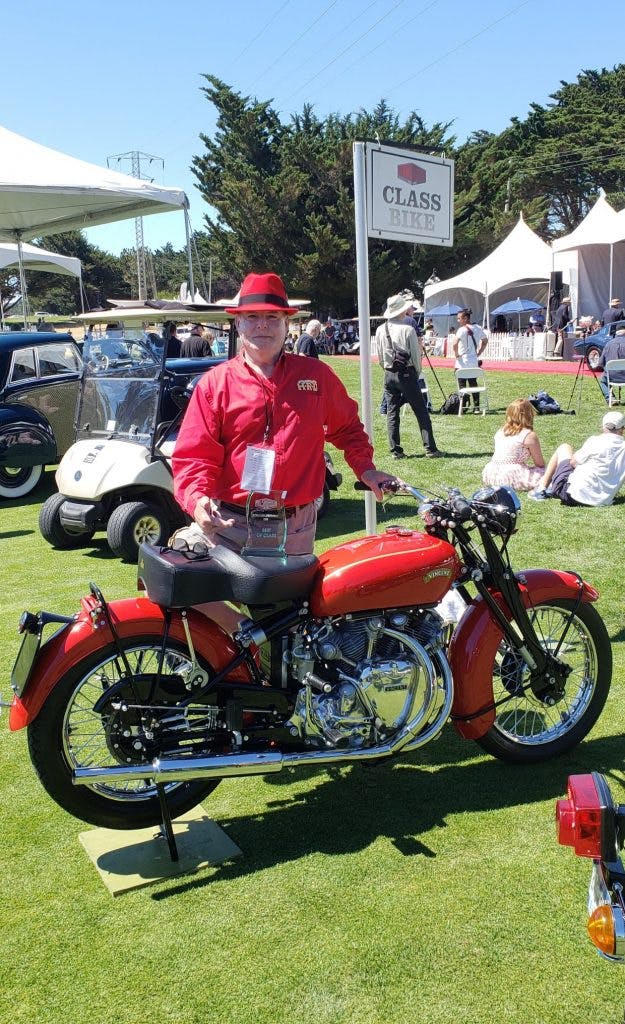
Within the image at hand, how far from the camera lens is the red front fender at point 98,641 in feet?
9.21

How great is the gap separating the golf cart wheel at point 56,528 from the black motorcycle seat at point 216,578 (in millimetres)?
4647

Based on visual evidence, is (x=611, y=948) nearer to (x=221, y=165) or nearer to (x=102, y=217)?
(x=102, y=217)

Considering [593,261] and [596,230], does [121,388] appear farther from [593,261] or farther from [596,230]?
[593,261]

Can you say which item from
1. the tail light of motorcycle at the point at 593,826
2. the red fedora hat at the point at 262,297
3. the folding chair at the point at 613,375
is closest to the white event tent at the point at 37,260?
the folding chair at the point at 613,375

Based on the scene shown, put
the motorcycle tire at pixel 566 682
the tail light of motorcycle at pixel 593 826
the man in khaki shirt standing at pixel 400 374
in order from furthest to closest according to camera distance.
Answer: the man in khaki shirt standing at pixel 400 374, the motorcycle tire at pixel 566 682, the tail light of motorcycle at pixel 593 826

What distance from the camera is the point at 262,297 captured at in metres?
3.22

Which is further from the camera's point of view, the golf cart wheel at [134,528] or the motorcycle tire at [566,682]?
the golf cart wheel at [134,528]

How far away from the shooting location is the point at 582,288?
29391 mm

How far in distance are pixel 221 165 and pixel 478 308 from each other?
26.1 meters

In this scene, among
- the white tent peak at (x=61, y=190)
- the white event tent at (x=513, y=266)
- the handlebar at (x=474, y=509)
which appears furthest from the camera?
the white event tent at (x=513, y=266)

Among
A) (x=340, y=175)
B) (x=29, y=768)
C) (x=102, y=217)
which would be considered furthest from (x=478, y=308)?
(x=29, y=768)

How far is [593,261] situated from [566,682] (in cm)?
2857

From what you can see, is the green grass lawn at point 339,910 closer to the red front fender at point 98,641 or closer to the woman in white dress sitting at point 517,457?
the red front fender at point 98,641

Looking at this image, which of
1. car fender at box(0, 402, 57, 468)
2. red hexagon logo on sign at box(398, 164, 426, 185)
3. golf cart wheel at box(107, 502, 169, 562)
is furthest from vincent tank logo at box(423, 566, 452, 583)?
car fender at box(0, 402, 57, 468)
